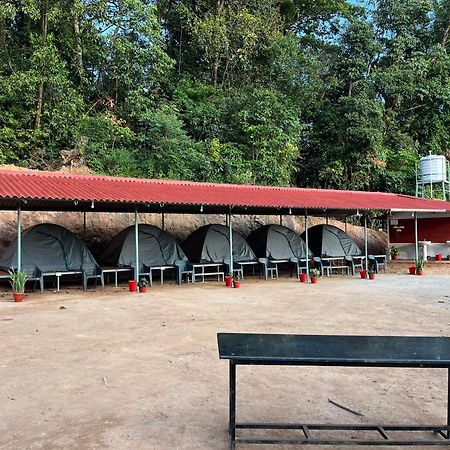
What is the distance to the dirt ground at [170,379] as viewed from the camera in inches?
134

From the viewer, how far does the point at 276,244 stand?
15.5m

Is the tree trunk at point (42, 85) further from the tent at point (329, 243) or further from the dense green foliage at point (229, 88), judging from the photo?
the tent at point (329, 243)

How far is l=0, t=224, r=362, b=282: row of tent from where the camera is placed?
11.8 metres

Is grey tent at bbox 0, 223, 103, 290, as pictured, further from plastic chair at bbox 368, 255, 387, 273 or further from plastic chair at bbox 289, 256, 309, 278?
plastic chair at bbox 368, 255, 387, 273

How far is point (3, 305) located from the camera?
9.32m

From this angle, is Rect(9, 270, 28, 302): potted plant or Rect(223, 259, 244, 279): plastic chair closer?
Rect(9, 270, 28, 302): potted plant

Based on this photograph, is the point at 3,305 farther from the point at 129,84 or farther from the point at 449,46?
the point at 449,46

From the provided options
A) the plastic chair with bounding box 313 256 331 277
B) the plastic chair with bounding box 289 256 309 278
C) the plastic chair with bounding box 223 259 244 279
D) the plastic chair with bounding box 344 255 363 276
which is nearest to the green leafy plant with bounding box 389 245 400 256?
the plastic chair with bounding box 344 255 363 276

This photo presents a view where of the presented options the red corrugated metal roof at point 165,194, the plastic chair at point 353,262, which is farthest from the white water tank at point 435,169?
the plastic chair at point 353,262

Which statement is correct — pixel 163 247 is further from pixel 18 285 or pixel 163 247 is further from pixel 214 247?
pixel 18 285

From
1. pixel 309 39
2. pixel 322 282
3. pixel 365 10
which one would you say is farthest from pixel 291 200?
pixel 365 10

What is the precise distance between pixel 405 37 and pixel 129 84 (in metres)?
15.9

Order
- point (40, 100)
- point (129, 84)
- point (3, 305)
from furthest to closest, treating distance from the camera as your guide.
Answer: point (129, 84), point (40, 100), point (3, 305)

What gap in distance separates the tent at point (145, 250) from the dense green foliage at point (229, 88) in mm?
5813
